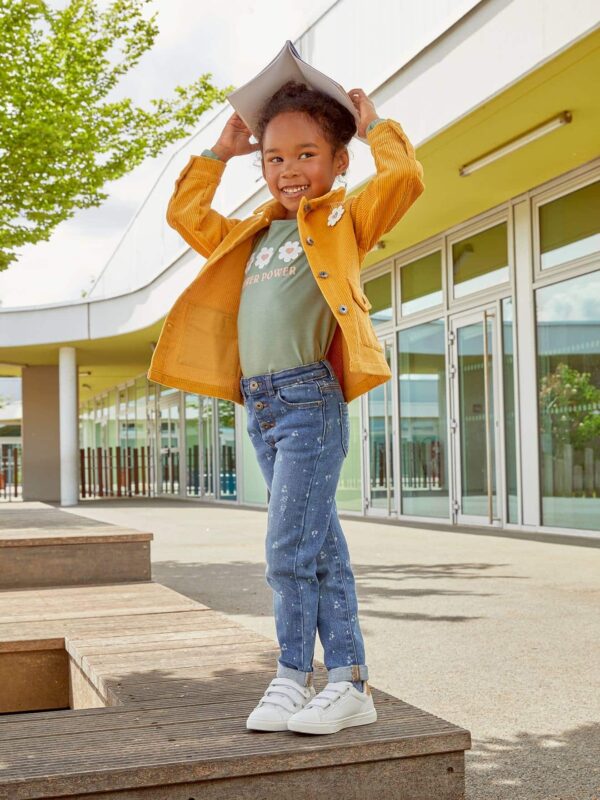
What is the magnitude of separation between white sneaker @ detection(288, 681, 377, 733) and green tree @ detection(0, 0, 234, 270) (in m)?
7.19

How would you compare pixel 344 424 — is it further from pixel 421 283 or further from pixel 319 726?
pixel 421 283

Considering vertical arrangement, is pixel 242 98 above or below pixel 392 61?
below

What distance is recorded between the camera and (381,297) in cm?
1536

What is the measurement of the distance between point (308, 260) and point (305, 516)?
66cm

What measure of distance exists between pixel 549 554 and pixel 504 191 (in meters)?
4.64

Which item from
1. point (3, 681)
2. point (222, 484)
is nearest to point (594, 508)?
point (3, 681)

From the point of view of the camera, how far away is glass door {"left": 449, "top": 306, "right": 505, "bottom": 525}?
472 inches

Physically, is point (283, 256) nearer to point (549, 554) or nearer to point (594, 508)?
point (549, 554)

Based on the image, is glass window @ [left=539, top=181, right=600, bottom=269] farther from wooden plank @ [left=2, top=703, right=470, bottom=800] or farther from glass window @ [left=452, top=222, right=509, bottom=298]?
wooden plank @ [left=2, top=703, right=470, bottom=800]

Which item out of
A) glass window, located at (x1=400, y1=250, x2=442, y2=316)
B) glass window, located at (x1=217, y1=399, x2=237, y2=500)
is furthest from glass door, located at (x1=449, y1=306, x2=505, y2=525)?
glass window, located at (x1=217, y1=399, x2=237, y2=500)


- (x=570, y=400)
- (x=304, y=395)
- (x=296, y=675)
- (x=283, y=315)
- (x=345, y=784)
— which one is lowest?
(x=345, y=784)


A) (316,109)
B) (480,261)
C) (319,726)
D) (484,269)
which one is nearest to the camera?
(319,726)

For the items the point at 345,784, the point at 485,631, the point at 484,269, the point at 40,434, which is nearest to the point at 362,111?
the point at 345,784

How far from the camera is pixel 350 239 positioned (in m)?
2.59
